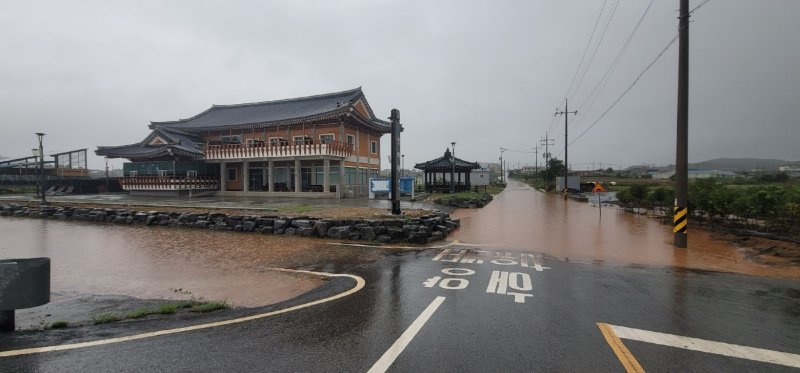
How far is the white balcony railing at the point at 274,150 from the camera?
25875 millimetres

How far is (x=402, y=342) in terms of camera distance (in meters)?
3.77

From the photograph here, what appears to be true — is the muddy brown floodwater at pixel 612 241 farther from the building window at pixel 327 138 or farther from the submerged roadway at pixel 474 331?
the building window at pixel 327 138

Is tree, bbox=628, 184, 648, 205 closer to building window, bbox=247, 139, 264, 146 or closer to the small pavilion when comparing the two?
the small pavilion

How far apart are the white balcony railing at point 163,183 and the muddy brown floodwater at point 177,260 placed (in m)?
14.5

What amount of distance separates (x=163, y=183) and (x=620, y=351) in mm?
33207

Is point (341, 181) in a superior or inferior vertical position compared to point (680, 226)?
superior

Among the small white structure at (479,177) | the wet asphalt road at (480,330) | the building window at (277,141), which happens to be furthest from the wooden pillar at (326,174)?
the small white structure at (479,177)

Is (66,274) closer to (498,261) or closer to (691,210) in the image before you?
(498,261)

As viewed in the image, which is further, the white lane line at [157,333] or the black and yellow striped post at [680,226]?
the black and yellow striped post at [680,226]

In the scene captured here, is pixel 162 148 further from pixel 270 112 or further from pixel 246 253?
pixel 246 253

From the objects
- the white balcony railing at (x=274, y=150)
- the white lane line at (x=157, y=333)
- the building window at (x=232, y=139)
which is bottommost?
the white lane line at (x=157, y=333)

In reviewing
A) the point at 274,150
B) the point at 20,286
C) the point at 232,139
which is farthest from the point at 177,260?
the point at 232,139

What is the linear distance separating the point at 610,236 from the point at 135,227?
18.8 m

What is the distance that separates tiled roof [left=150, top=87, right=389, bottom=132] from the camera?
3044 cm
